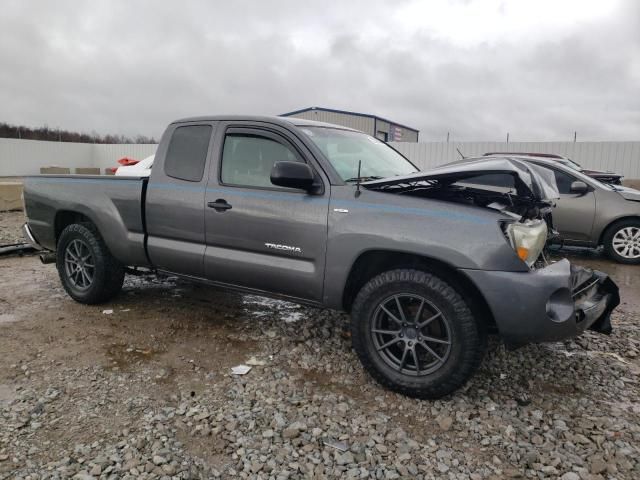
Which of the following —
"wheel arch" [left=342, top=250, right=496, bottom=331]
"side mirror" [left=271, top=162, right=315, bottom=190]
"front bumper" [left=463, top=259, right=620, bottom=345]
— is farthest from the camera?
"side mirror" [left=271, top=162, right=315, bottom=190]

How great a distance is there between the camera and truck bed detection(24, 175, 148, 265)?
4344mm

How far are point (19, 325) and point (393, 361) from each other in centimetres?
338

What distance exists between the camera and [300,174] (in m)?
3.24

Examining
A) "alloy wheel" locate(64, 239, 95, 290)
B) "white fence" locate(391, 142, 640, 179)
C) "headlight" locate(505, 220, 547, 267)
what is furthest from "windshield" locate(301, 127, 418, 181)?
"white fence" locate(391, 142, 640, 179)

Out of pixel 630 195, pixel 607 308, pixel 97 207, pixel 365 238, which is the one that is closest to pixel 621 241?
pixel 630 195

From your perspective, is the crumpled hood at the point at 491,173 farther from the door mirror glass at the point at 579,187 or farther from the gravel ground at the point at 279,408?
the door mirror glass at the point at 579,187

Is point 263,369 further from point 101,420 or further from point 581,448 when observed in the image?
point 581,448

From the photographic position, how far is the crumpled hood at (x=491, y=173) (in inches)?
115

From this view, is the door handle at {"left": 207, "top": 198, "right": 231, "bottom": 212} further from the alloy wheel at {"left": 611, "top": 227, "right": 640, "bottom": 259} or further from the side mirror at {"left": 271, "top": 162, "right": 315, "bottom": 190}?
the alloy wheel at {"left": 611, "top": 227, "right": 640, "bottom": 259}

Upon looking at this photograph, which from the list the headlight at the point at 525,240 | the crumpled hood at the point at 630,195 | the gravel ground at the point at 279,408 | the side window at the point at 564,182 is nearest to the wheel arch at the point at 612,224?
the crumpled hood at the point at 630,195

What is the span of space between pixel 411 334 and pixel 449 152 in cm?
1739

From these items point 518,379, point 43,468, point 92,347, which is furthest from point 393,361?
point 92,347

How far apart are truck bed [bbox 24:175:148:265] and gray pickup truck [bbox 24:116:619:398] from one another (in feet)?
0.06

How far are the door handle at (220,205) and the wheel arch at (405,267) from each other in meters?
1.14
